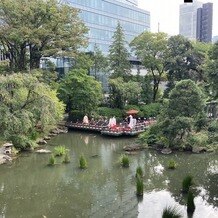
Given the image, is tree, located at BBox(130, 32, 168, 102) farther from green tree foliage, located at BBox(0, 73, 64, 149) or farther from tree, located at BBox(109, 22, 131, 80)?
green tree foliage, located at BBox(0, 73, 64, 149)

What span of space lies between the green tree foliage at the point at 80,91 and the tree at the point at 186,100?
44.8 feet

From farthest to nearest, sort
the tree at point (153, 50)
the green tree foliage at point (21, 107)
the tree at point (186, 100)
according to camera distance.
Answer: the tree at point (153, 50) < the tree at point (186, 100) < the green tree foliage at point (21, 107)

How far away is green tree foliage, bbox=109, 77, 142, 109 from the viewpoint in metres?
41.2

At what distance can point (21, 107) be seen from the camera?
88.8ft

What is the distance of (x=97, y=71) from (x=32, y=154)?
85.4ft

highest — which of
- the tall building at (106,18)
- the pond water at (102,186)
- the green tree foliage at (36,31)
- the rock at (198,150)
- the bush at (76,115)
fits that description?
the tall building at (106,18)

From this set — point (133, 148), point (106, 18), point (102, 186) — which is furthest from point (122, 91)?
point (106, 18)

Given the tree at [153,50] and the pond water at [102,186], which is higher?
the tree at [153,50]

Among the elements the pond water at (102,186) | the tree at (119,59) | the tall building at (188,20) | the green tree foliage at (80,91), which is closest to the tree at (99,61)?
the tree at (119,59)

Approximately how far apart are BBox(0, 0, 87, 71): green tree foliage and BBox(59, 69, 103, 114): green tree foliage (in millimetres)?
3409

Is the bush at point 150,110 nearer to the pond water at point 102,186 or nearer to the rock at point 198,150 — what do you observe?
the pond water at point 102,186

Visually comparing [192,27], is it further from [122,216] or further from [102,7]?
[122,216]

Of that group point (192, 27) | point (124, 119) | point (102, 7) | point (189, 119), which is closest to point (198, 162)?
point (189, 119)

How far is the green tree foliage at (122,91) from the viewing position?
41.2 metres
